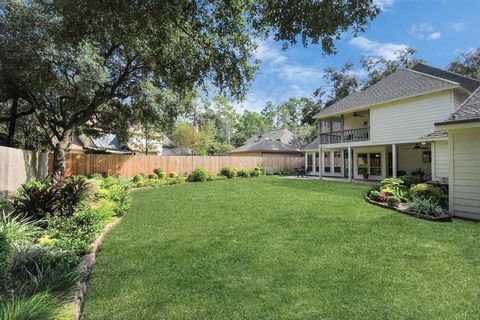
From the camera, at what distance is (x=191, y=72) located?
6.88 metres

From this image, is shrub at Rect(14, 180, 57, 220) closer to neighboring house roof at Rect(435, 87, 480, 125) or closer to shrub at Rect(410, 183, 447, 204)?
neighboring house roof at Rect(435, 87, 480, 125)

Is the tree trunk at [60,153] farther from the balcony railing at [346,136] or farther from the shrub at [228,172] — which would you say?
the balcony railing at [346,136]

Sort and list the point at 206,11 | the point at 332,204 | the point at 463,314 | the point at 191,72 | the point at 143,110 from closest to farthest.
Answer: the point at 463,314 → the point at 206,11 → the point at 191,72 → the point at 332,204 → the point at 143,110

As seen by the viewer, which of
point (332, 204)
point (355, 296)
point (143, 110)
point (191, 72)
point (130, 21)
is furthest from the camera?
point (143, 110)

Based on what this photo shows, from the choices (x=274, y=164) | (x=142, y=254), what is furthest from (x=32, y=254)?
(x=274, y=164)

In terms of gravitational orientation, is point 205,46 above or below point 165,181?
above

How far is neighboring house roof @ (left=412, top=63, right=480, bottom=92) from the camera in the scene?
13594mm

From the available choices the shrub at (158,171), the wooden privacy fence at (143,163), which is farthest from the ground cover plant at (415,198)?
the wooden privacy fence at (143,163)

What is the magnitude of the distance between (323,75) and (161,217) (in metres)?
26.6

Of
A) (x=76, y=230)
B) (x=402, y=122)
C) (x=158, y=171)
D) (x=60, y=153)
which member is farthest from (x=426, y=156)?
(x=60, y=153)

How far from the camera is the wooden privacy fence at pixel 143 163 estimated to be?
61.5 ft

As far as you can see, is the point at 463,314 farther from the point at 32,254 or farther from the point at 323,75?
the point at 323,75

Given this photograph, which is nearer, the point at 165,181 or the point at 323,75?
the point at 165,181

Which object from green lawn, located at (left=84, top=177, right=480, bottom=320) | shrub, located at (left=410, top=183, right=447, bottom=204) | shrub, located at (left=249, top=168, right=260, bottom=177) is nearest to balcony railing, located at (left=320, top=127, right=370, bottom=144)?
shrub, located at (left=249, top=168, right=260, bottom=177)
